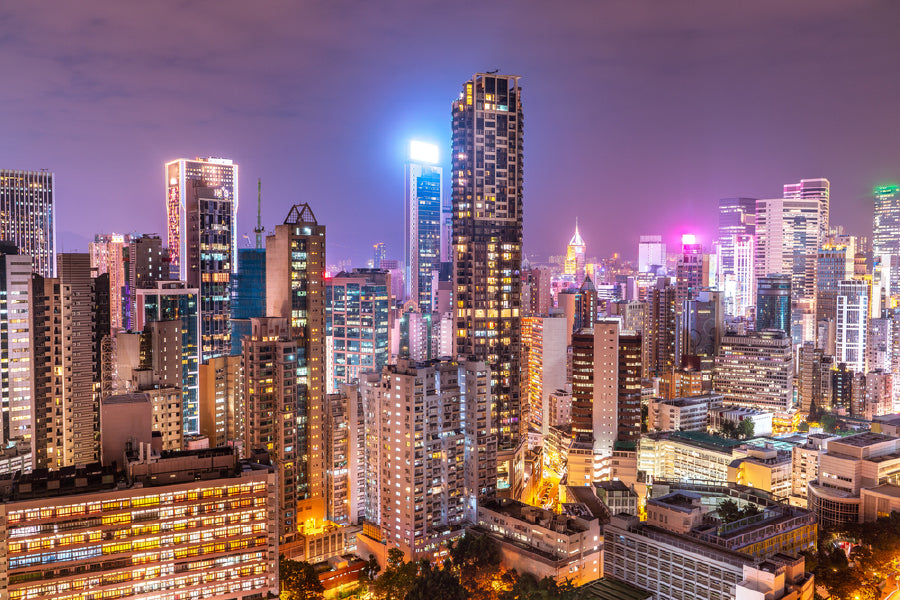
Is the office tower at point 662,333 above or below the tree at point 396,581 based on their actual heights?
above

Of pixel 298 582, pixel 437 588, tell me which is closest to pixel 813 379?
pixel 437 588

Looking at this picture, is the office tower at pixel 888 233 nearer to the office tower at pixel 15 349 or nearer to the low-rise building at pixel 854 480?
the low-rise building at pixel 854 480

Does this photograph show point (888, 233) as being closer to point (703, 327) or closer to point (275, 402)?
point (703, 327)

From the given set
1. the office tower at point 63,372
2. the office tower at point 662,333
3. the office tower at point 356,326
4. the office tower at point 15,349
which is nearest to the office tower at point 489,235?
the office tower at point 356,326

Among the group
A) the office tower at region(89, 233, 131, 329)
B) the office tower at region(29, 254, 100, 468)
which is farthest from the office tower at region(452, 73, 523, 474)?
the office tower at region(89, 233, 131, 329)

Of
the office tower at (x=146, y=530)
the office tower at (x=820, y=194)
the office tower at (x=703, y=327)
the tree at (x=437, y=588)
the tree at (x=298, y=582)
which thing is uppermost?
the office tower at (x=820, y=194)

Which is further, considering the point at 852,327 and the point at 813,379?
the point at 852,327
